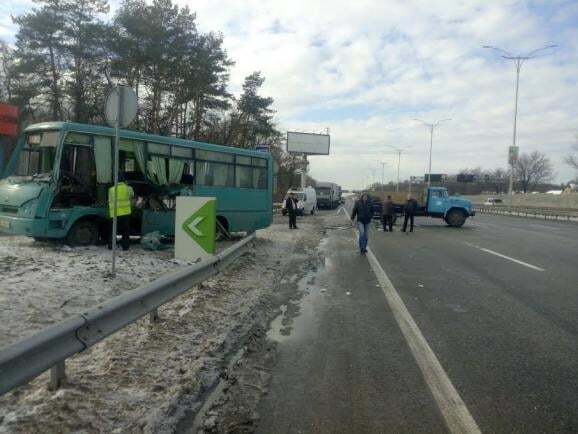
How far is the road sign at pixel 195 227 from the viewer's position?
8930mm

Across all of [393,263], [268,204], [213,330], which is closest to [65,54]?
[268,204]

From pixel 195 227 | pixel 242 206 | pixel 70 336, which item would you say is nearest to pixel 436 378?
pixel 70 336

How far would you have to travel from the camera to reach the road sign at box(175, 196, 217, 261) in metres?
8.93

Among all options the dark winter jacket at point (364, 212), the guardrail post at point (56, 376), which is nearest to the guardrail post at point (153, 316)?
the guardrail post at point (56, 376)

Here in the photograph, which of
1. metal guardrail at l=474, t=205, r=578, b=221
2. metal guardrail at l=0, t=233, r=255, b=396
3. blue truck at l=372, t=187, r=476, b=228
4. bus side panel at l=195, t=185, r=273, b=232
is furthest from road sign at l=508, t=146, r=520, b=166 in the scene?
metal guardrail at l=0, t=233, r=255, b=396

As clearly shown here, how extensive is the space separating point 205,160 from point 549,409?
1193 cm

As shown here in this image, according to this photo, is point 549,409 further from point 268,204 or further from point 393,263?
point 268,204

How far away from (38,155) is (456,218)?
2190 centimetres

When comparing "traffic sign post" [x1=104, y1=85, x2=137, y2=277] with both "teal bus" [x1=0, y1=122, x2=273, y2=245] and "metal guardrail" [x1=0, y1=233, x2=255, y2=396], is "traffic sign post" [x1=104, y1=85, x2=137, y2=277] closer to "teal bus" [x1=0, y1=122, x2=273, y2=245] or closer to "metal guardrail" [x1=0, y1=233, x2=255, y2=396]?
"metal guardrail" [x1=0, y1=233, x2=255, y2=396]

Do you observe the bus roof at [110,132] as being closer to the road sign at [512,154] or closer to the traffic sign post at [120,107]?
the traffic sign post at [120,107]

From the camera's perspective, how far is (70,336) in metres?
3.68

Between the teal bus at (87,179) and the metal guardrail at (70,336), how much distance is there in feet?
20.8

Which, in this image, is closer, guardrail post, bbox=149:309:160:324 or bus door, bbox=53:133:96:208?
guardrail post, bbox=149:309:160:324

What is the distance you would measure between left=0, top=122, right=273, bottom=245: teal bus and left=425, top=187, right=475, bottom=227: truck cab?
663 inches
